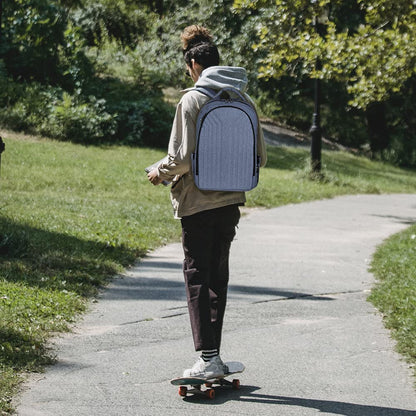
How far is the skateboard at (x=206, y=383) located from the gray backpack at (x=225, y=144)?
1.06m

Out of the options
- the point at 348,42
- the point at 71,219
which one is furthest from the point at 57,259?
the point at 348,42

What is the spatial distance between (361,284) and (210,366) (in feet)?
13.4

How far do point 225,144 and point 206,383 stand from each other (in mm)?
1352

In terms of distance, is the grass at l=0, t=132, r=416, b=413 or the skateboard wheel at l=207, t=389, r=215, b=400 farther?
the grass at l=0, t=132, r=416, b=413

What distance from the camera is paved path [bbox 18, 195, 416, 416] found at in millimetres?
4328

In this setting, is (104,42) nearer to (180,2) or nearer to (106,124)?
(180,2)

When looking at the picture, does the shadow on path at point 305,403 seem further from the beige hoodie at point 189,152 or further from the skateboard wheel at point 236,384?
the beige hoodie at point 189,152

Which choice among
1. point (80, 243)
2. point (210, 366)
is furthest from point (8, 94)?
point (210, 366)

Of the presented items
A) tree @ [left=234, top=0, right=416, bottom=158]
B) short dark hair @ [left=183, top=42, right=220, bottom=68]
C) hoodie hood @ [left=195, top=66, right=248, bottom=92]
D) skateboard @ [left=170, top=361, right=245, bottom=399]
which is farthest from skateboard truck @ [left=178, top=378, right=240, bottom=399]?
tree @ [left=234, top=0, right=416, bottom=158]

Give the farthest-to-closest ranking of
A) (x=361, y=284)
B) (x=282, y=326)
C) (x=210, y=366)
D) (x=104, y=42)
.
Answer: (x=104, y=42)
(x=361, y=284)
(x=282, y=326)
(x=210, y=366)

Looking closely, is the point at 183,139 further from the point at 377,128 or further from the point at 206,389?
the point at 377,128

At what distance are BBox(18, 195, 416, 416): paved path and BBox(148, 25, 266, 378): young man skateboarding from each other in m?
0.39

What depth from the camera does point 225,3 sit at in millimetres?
24375

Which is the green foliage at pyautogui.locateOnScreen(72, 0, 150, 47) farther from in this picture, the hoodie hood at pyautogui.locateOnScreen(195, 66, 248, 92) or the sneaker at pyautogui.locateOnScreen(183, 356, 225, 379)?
the sneaker at pyautogui.locateOnScreen(183, 356, 225, 379)
